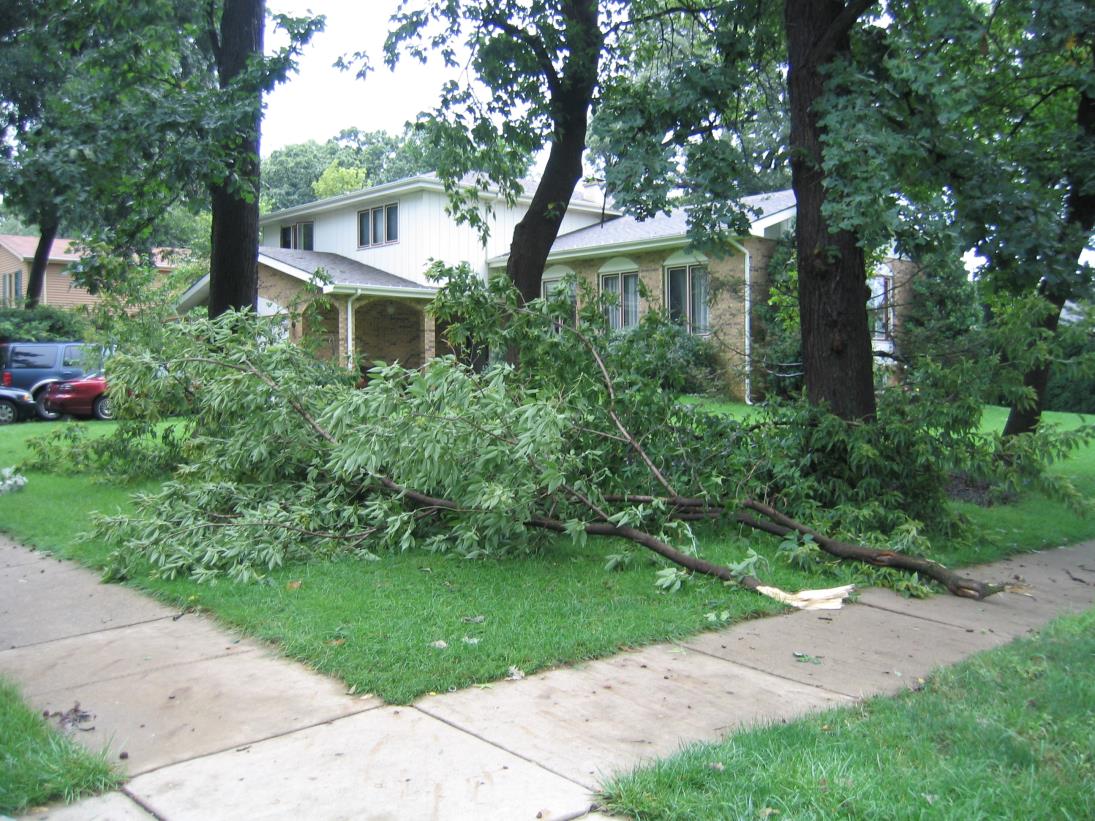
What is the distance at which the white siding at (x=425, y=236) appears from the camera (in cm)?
2734

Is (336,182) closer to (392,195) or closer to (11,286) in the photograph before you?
(11,286)

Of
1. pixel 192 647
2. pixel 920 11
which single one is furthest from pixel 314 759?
pixel 920 11

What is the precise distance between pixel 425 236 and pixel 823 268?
64.0ft

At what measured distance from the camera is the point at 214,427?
374 inches

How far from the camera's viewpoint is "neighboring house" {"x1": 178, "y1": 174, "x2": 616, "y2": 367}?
86.0ft

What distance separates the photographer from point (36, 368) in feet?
72.2

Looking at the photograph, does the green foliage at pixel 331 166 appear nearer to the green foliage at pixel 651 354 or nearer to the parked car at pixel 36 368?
the parked car at pixel 36 368

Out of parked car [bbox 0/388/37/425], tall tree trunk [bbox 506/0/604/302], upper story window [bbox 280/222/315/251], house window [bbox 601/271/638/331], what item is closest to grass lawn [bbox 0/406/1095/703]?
tall tree trunk [bbox 506/0/604/302]

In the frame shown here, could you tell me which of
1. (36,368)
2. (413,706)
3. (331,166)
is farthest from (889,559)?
(331,166)

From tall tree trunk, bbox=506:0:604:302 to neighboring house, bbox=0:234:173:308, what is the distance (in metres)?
30.9

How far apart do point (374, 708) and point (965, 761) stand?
2.60 metres

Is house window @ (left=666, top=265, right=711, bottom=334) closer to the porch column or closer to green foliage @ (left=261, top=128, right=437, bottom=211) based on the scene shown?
the porch column

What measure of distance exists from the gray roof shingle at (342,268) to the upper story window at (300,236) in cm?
196

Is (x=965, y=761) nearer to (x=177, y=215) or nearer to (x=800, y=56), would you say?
(x=800, y=56)
